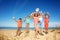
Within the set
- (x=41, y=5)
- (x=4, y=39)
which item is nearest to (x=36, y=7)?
(x=41, y=5)

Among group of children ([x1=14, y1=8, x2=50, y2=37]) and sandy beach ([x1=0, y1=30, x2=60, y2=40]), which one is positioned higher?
group of children ([x1=14, y1=8, x2=50, y2=37])

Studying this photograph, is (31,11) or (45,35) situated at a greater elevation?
(31,11)

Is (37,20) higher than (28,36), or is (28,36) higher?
(37,20)

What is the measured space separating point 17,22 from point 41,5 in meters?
0.42

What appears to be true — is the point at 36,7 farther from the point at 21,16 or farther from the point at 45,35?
the point at 45,35

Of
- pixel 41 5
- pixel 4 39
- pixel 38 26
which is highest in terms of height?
pixel 41 5

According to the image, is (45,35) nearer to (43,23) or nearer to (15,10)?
(43,23)

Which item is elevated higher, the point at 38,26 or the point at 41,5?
the point at 41,5

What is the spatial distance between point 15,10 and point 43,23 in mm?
438

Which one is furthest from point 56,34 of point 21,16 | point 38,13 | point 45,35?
point 21,16

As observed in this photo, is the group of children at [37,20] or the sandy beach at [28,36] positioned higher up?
the group of children at [37,20]

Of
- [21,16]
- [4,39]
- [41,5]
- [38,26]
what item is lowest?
[4,39]

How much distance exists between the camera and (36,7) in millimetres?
2398

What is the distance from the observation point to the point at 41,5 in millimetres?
2406
